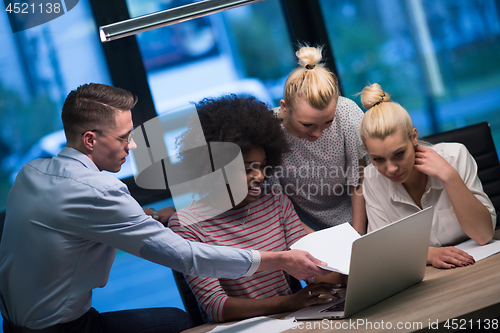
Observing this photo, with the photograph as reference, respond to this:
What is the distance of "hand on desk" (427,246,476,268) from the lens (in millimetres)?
1152

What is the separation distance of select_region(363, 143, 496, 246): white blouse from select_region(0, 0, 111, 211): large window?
68.6 inches

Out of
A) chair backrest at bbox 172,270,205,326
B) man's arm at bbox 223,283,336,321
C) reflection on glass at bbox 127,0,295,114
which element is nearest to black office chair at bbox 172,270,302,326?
chair backrest at bbox 172,270,205,326

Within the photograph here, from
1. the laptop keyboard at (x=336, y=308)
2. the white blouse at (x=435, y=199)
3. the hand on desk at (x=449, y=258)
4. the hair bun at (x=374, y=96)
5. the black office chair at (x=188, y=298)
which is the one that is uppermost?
the hair bun at (x=374, y=96)

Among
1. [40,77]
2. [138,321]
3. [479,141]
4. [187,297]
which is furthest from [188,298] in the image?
[40,77]

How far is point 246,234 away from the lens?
140 centimetres

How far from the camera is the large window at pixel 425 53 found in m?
2.92

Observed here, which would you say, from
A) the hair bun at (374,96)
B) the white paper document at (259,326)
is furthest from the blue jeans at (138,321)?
the hair bun at (374,96)

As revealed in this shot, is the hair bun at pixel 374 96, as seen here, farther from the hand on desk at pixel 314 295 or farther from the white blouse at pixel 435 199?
the hand on desk at pixel 314 295

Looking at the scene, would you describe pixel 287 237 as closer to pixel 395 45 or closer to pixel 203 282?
pixel 203 282

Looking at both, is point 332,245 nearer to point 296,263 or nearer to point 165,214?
point 296,263

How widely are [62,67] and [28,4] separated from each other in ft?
1.29

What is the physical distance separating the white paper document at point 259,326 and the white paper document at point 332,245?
0.19 meters

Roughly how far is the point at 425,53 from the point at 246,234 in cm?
234

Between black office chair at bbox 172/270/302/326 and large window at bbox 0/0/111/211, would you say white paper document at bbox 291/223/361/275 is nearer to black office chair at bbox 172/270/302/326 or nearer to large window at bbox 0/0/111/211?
black office chair at bbox 172/270/302/326
